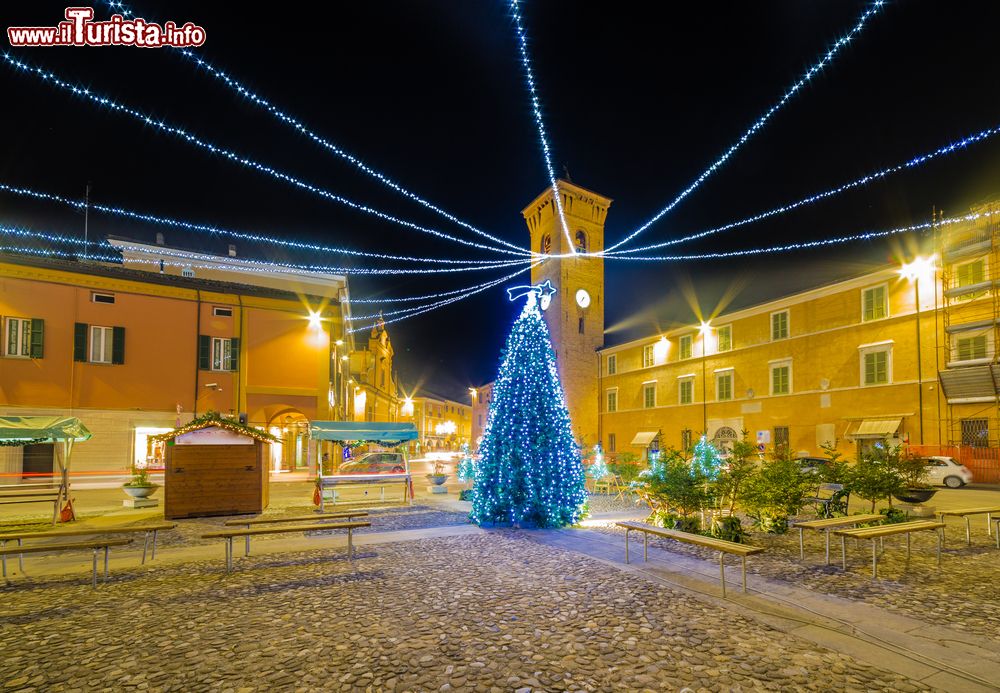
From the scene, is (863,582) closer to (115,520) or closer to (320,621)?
(320,621)

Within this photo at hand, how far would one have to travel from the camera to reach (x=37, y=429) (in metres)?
11.5

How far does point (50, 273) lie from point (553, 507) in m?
24.0

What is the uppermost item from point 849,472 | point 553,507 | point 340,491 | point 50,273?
point 50,273

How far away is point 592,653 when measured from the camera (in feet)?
15.2

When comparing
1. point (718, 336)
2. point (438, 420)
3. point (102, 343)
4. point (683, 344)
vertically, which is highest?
point (718, 336)

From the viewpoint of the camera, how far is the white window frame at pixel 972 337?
2158 cm

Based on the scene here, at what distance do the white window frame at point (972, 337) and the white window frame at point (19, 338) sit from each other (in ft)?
127

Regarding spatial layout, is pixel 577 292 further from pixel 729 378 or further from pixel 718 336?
pixel 729 378

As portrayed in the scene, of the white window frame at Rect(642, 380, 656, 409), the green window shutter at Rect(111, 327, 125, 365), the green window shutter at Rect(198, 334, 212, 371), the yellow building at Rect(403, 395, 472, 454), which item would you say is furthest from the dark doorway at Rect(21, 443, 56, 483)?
the yellow building at Rect(403, 395, 472, 454)

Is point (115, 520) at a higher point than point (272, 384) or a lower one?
lower

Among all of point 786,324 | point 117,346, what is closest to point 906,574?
point 786,324

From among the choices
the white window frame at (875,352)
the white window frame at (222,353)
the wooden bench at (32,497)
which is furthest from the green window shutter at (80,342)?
the white window frame at (875,352)

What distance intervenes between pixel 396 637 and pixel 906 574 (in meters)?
6.92

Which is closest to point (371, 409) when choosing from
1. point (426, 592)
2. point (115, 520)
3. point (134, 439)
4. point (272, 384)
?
Result: point (272, 384)
